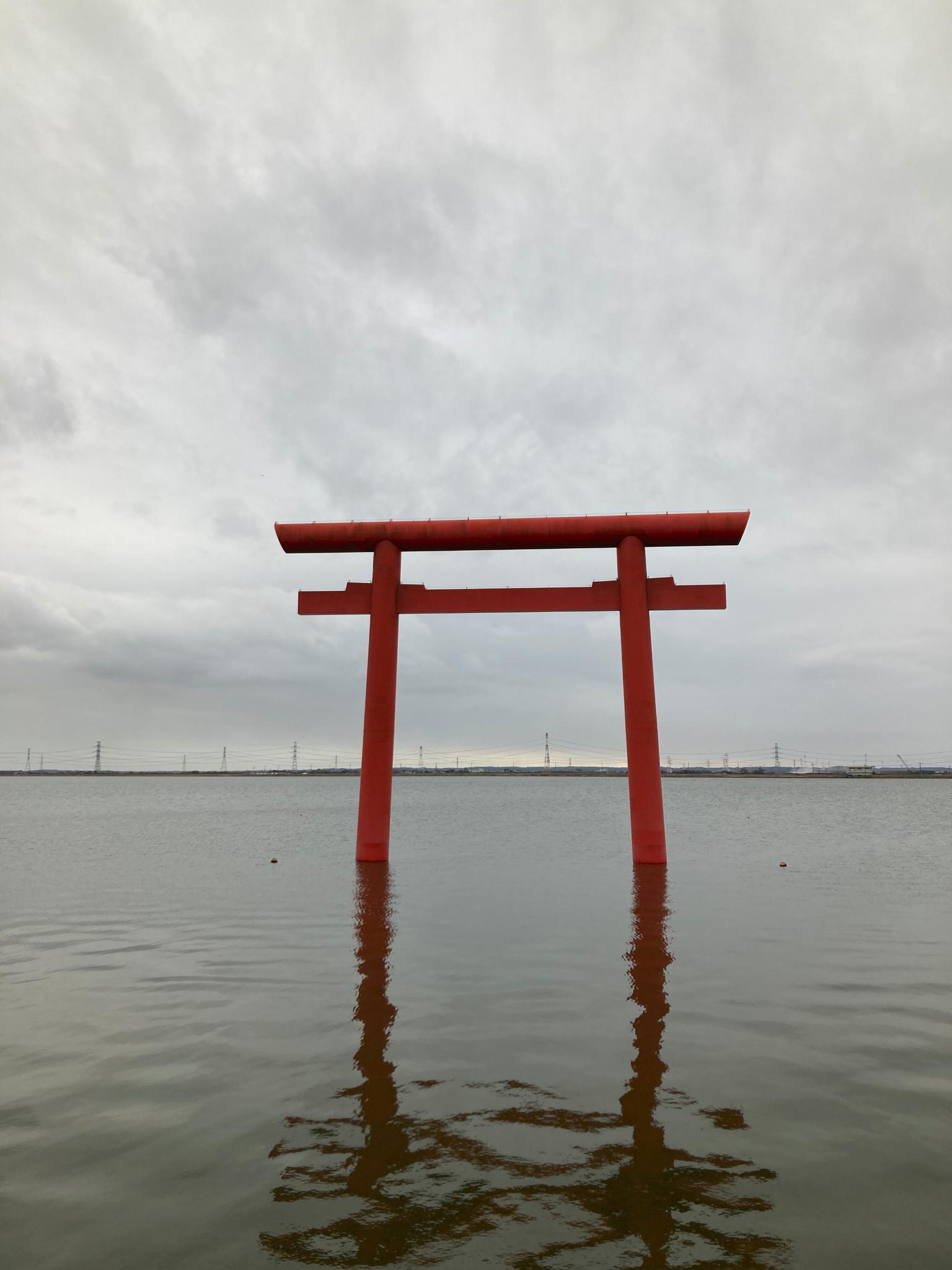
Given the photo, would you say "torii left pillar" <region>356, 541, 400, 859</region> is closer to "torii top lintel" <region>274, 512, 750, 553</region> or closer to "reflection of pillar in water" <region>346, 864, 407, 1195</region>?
"torii top lintel" <region>274, 512, 750, 553</region>

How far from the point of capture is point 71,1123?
9.39 ft

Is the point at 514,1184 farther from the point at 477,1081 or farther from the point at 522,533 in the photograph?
the point at 522,533

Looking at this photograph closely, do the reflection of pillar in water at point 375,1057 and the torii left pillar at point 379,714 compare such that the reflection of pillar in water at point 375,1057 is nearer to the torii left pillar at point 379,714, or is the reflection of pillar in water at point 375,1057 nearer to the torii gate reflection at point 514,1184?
the torii gate reflection at point 514,1184

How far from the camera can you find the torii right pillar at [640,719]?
10.5 metres

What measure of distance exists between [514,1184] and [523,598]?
929 cm

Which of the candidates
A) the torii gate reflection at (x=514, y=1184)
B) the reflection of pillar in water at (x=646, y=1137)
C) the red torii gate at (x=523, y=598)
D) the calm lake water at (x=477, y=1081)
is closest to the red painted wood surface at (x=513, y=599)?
the red torii gate at (x=523, y=598)

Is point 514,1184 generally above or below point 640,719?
below

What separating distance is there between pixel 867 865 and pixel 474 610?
24.0 feet

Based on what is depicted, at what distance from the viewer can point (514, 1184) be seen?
238cm

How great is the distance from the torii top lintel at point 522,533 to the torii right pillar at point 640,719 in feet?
1.60

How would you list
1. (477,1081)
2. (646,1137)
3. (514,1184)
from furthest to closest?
(477,1081), (646,1137), (514,1184)

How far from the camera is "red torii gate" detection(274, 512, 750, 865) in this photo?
10.6 meters

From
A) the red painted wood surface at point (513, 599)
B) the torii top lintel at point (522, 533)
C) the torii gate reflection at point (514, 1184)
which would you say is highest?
the torii top lintel at point (522, 533)

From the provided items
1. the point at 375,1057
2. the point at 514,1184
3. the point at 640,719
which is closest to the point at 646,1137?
the point at 514,1184
